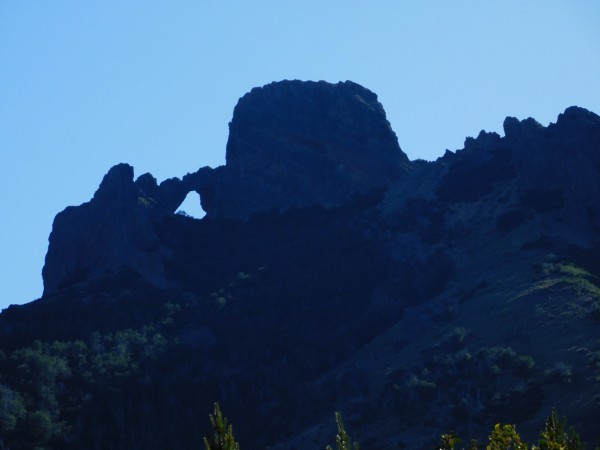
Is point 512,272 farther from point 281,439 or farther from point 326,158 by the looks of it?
point 326,158

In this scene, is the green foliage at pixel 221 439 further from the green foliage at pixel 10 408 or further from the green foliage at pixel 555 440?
the green foliage at pixel 10 408

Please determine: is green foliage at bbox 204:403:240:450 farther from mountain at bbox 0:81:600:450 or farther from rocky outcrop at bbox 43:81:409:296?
rocky outcrop at bbox 43:81:409:296

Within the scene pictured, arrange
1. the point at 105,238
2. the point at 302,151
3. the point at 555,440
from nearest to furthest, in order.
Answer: the point at 555,440 → the point at 105,238 → the point at 302,151

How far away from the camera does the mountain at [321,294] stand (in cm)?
7144

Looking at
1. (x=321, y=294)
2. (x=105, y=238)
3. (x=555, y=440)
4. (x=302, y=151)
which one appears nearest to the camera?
(x=555, y=440)

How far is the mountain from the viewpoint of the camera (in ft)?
234

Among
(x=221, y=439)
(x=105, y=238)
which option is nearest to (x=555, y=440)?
(x=221, y=439)

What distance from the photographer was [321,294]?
97312 mm

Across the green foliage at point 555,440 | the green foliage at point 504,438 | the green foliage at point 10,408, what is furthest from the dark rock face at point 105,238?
the green foliage at point 504,438

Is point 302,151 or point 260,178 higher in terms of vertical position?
point 302,151

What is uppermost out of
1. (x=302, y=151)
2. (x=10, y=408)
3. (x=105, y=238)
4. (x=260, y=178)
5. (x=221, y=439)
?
(x=302, y=151)

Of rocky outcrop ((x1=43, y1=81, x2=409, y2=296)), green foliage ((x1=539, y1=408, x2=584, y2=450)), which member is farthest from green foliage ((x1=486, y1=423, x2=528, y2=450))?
rocky outcrop ((x1=43, y1=81, x2=409, y2=296))

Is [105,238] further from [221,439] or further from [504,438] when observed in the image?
[504,438]

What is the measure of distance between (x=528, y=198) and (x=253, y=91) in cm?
4168
